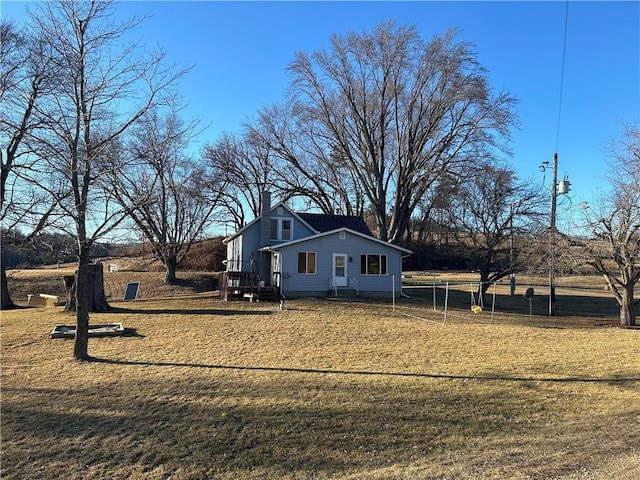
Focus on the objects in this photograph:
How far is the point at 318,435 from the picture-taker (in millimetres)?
5520

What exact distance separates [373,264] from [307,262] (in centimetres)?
373

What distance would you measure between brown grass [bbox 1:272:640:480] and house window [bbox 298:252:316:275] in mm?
10320

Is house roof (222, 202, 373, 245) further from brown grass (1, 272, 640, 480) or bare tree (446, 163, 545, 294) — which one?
brown grass (1, 272, 640, 480)

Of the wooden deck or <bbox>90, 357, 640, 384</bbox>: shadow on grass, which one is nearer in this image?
<bbox>90, 357, 640, 384</bbox>: shadow on grass

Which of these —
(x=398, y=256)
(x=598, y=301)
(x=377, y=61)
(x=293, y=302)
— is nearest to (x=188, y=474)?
(x=293, y=302)

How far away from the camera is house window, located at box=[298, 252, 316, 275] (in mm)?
23094

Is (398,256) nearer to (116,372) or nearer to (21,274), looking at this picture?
(116,372)

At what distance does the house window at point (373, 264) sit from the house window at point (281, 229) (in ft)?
16.8

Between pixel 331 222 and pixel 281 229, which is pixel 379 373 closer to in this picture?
pixel 281 229

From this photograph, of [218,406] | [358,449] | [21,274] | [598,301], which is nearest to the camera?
[358,449]

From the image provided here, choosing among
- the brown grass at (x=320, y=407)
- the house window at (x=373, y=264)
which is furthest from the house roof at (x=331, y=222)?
the brown grass at (x=320, y=407)

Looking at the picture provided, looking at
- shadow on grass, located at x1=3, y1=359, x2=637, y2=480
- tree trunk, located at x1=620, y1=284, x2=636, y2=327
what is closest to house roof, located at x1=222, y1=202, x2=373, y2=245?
tree trunk, located at x1=620, y1=284, x2=636, y2=327

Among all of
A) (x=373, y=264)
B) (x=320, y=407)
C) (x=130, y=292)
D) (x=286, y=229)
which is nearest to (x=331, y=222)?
(x=286, y=229)

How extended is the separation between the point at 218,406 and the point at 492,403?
13.3 feet
